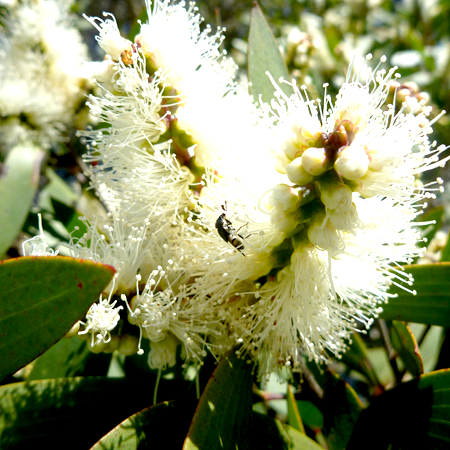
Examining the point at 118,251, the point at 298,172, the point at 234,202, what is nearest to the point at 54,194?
the point at 118,251

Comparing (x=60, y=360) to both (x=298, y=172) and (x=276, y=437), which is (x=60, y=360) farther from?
(x=298, y=172)

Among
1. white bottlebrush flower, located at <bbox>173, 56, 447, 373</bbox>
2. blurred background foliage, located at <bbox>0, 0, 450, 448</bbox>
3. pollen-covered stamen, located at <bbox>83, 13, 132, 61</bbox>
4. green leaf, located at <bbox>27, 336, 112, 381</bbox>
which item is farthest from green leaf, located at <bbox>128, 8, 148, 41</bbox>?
green leaf, located at <bbox>27, 336, 112, 381</bbox>

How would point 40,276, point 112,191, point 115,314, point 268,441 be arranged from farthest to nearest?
point 112,191 < point 268,441 < point 115,314 < point 40,276

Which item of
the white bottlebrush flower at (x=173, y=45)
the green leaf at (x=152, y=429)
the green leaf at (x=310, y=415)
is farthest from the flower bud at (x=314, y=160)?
the green leaf at (x=310, y=415)

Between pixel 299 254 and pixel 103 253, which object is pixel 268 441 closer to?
pixel 299 254

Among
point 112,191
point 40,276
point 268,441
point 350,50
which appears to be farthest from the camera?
point 350,50

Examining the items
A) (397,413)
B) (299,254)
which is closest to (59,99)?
(299,254)
